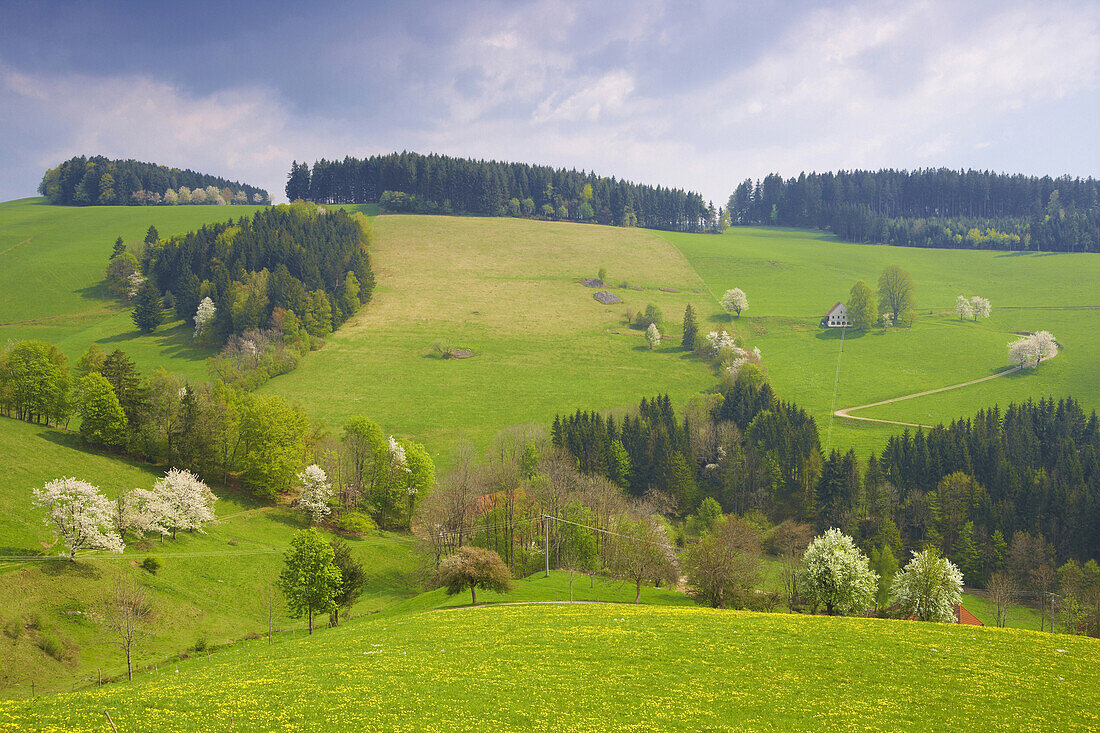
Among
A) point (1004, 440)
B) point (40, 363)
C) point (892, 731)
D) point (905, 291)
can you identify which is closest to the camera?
point (892, 731)

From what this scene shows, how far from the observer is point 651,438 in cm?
10556

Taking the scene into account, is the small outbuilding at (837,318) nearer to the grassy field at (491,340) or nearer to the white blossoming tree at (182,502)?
the grassy field at (491,340)

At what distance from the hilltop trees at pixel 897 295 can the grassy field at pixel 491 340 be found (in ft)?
137

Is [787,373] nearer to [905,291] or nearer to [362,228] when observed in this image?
[905,291]

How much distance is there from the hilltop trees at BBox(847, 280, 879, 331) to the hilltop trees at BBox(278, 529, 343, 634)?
13467 centimetres

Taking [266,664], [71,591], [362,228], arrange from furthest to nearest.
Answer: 1. [362,228]
2. [71,591]
3. [266,664]

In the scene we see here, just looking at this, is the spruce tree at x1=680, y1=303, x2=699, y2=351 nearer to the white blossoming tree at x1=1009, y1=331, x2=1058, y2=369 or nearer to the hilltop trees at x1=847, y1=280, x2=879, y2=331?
the hilltop trees at x1=847, y1=280, x2=879, y2=331

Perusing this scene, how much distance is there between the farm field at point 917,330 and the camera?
112938 mm

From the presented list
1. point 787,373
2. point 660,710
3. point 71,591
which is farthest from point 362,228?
point 660,710

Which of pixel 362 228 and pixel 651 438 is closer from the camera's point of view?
pixel 651 438

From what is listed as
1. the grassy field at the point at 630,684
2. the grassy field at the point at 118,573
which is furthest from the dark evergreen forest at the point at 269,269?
the grassy field at the point at 630,684

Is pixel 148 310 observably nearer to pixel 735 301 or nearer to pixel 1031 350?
pixel 735 301

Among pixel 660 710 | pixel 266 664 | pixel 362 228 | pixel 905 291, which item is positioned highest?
pixel 362 228

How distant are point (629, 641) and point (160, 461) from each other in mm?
72197
